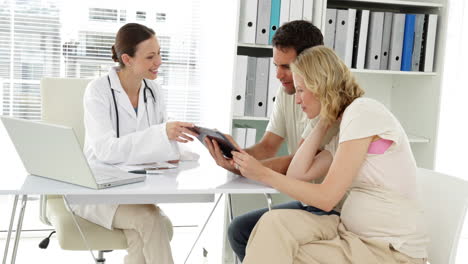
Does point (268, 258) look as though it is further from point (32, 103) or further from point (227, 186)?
point (32, 103)

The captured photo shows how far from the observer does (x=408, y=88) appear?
3.35 meters

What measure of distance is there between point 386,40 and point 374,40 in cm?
7

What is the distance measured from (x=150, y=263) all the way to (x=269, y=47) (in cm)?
133

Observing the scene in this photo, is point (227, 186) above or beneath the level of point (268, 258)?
above

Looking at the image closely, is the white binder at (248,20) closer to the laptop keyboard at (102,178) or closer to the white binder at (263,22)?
the white binder at (263,22)

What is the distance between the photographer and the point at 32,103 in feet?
11.4

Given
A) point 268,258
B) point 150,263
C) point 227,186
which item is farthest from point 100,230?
point 268,258

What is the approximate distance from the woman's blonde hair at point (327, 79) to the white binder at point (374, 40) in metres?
1.25

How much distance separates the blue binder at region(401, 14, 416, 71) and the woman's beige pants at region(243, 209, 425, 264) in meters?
1.58

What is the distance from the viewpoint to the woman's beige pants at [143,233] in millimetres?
2121

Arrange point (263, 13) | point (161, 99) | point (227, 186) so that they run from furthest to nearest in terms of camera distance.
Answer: point (263, 13), point (161, 99), point (227, 186)

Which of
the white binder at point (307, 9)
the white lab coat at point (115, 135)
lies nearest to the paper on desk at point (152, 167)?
the white lab coat at point (115, 135)

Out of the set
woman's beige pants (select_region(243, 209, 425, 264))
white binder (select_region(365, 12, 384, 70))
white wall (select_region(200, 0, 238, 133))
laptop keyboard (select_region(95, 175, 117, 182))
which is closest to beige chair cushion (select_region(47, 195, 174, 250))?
laptop keyboard (select_region(95, 175, 117, 182))

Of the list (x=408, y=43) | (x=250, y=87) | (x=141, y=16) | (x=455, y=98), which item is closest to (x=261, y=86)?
(x=250, y=87)
